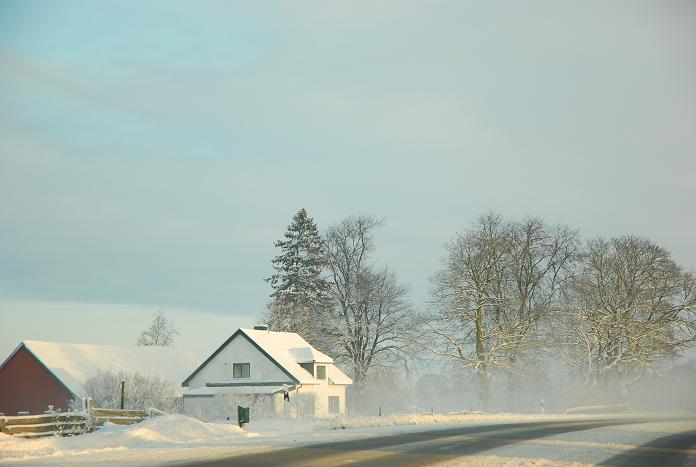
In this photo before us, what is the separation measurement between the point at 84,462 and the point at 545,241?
51.3m

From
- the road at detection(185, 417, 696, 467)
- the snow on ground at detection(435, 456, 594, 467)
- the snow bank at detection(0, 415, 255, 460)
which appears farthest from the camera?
the snow bank at detection(0, 415, 255, 460)

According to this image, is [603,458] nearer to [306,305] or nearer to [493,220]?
[493,220]

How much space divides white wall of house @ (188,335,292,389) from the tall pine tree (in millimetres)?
12623

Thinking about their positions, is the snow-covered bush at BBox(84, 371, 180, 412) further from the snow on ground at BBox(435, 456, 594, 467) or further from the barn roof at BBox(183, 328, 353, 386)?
the snow on ground at BBox(435, 456, 594, 467)

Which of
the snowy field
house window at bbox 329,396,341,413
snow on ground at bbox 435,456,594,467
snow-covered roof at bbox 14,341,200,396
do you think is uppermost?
snow-covered roof at bbox 14,341,200,396

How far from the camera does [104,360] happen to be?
63875 millimetres

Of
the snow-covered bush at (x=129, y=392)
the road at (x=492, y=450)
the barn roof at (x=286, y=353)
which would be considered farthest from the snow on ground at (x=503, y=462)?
the barn roof at (x=286, y=353)

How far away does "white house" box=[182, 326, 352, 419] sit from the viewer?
55562mm

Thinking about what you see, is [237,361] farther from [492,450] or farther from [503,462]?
[503,462]

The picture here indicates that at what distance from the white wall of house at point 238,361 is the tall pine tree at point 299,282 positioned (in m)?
12.6

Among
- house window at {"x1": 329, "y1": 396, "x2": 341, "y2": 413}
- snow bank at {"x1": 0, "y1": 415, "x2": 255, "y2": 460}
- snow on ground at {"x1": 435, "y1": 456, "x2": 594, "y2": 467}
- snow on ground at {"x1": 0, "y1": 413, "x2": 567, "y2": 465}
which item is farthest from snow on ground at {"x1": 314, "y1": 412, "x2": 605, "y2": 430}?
house window at {"x1": 329, "y1": 396, "x2": 341, "y2": 413}

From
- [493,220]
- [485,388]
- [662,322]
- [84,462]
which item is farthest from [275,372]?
[84,462]

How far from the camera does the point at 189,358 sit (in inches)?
2832

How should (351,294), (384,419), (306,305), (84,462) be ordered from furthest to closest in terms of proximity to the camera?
(306,305) → (351,294) → (384,419) → (84,462)
